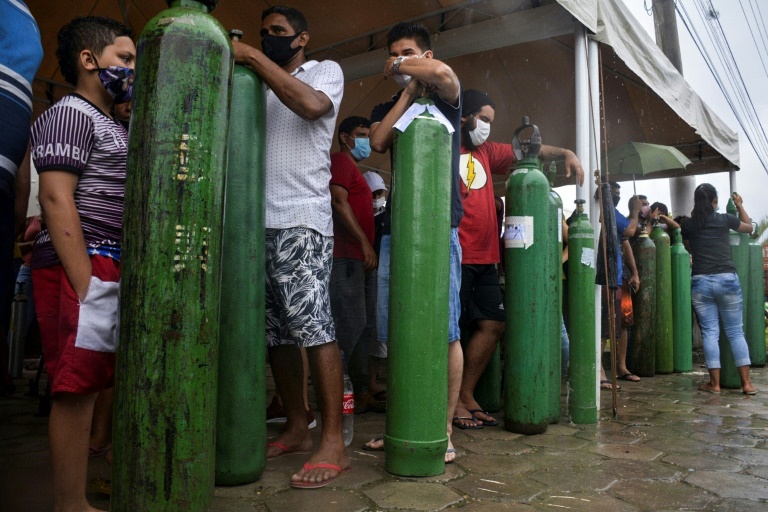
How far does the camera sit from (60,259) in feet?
6.04

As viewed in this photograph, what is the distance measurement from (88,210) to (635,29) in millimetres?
4467

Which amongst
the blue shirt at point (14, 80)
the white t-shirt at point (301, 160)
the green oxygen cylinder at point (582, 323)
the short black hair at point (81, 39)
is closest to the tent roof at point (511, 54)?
the green oxygen cylinder at point (582, 323)

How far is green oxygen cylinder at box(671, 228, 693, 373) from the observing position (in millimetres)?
6754

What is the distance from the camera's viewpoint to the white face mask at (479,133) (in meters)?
3.67

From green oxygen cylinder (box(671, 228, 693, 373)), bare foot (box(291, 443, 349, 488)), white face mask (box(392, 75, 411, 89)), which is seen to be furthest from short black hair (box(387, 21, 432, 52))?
green oxygen cylinder (box(671, 228, 693, 373))

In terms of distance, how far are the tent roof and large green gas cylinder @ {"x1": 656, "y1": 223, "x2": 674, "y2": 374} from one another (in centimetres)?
147

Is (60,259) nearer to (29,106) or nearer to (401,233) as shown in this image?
(29,106)

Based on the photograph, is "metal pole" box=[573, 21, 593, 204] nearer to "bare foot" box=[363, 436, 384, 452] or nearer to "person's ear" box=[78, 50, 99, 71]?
"bare foot" box=[363, 436, 384, 452]

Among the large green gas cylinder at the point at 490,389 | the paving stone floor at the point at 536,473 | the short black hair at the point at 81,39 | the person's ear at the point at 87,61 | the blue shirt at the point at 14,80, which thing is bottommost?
the paving stone floor at the point at 536,473

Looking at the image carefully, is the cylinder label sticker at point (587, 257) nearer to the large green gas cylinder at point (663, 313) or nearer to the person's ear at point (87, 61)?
the person's ear at point (87, 61)

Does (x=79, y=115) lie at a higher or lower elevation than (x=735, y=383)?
higher

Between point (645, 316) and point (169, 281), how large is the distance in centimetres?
593

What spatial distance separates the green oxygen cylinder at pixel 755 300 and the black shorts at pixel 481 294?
171 inches

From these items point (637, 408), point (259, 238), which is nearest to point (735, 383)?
point (637, 408)
